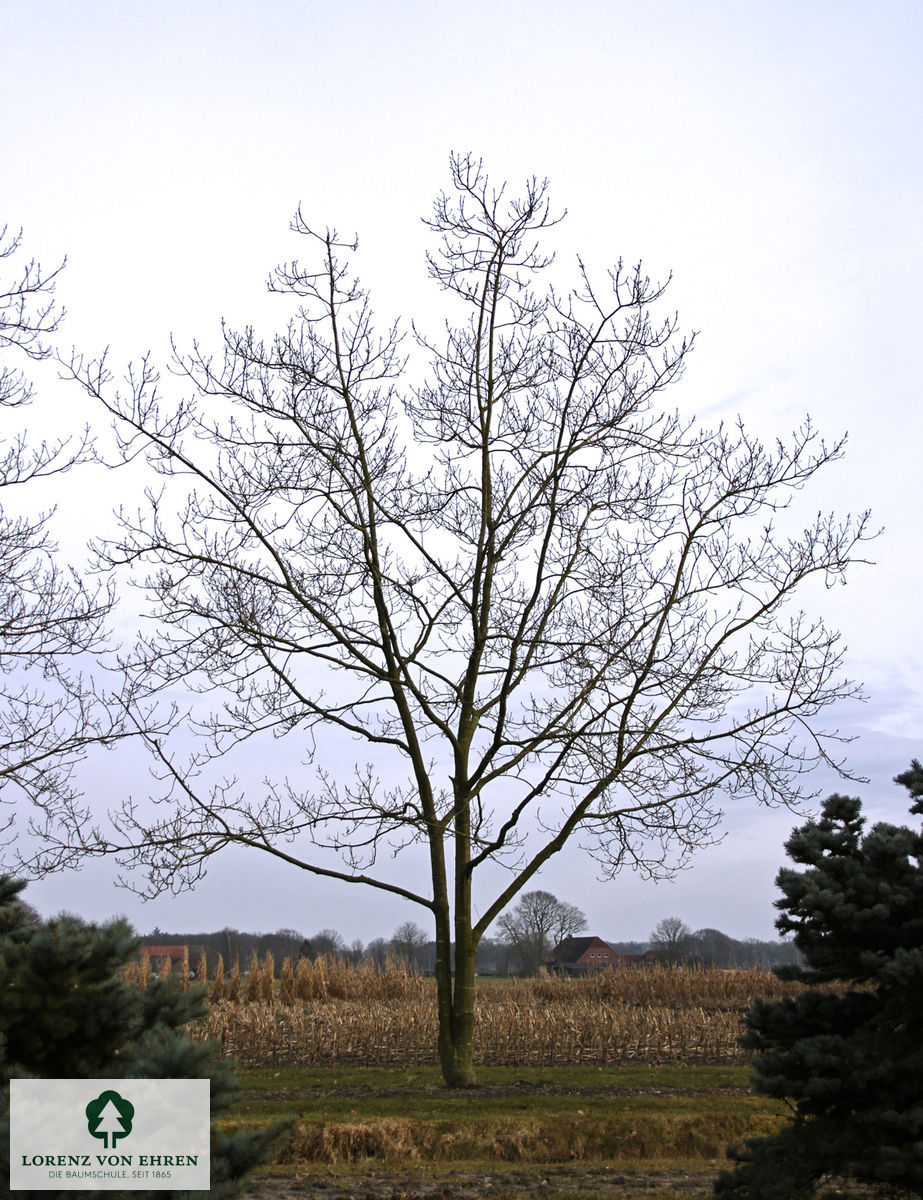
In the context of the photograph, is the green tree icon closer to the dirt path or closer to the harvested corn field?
the dirt path

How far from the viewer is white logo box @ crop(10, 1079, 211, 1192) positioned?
132 inches

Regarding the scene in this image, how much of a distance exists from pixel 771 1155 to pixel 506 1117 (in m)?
3.70

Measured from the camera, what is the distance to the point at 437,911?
10898 millimetres

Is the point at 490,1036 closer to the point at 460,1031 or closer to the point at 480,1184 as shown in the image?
the point at 460,1031

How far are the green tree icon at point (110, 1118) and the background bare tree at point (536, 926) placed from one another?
3538 centimetres

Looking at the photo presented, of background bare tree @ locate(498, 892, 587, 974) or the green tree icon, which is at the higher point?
the green tree icon

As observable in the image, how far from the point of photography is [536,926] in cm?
4081

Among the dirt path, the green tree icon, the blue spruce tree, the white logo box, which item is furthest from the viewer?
the dirt path

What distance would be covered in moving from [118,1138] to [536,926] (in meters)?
39.2

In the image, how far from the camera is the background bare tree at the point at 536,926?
1563 inches

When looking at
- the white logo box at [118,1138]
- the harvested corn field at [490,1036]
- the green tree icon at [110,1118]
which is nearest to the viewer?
the white logo box at [118,1138]

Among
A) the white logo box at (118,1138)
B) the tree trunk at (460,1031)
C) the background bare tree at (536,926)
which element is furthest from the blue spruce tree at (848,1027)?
the background bare tree at (536,926)

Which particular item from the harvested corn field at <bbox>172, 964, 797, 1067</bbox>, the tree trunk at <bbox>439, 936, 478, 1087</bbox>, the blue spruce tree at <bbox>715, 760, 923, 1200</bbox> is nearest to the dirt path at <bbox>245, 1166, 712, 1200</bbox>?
the blue spruce tree at <bbox>715, 760, 923, 1200</bbox>

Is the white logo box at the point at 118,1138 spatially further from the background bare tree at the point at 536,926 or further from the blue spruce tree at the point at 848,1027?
the background bare tree at the point at 536,926
